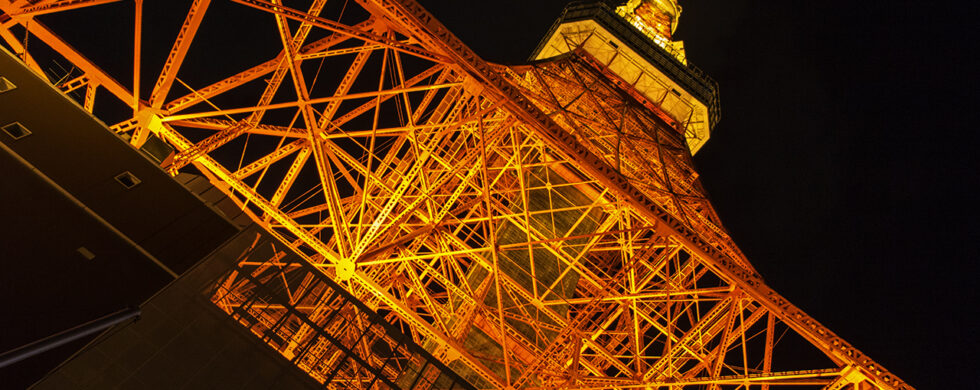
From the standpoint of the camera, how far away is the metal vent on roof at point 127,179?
30.5ft

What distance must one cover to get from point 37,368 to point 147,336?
44.7 inches

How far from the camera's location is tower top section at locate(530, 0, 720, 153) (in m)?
36.8

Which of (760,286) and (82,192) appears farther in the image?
(760,286)

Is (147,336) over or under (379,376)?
under

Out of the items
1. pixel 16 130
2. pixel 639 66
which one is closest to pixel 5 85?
pixel 16 130

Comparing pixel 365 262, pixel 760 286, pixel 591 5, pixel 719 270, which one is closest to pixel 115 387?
pixel 365 262

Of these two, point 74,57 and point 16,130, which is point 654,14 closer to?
point 74,57

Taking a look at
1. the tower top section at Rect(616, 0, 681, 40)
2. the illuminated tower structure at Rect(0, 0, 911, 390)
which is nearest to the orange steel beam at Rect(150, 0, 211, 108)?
the illuminated tower structure at Rect(0, 0, 911, 390)

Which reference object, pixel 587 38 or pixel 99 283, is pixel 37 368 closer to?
pixel 99 283

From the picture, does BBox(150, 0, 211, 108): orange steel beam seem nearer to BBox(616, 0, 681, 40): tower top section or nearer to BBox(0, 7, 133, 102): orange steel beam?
BBox(0, 7, 133, 102): orange steel beam

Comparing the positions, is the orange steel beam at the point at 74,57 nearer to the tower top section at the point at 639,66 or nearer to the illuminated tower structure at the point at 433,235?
the illuminated tower structure at the point at 433,235

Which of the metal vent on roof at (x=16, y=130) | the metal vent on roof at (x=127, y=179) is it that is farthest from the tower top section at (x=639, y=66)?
the metal vent on roof at (x=16, y=130)

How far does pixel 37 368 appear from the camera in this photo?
6918 mm

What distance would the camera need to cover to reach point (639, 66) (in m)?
37.2
